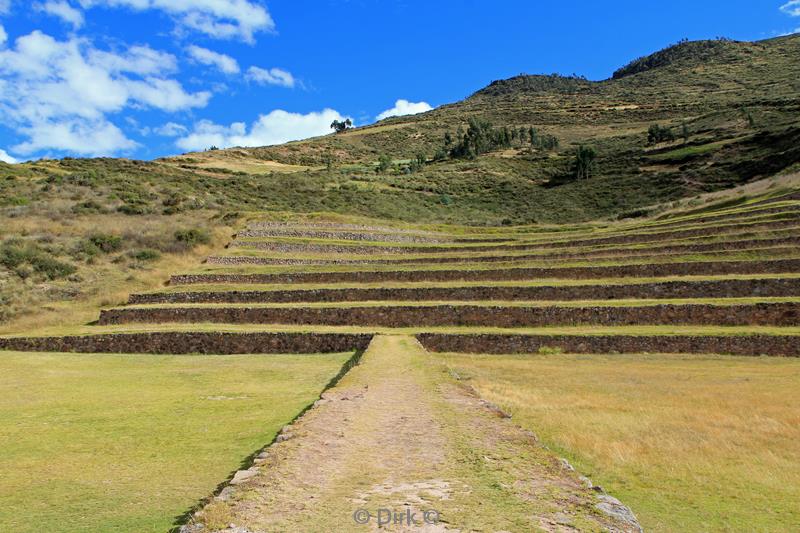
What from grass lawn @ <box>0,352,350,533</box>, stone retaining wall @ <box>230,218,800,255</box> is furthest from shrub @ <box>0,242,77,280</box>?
grass lawn @ <box>0,352,350,533</box>

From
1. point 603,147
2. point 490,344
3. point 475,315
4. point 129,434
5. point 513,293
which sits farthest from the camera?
point 603,147

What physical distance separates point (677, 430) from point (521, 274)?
17.5 metres

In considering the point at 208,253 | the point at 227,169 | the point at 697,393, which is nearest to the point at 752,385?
the point at 697,393

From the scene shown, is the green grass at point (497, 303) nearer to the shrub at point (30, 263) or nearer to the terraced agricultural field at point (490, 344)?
the terraced agricultural field at point (490, 344)

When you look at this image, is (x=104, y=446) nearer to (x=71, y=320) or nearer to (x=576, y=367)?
(x=576, y=367)

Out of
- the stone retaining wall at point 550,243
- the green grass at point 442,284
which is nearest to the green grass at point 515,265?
the green grass at point 442,284

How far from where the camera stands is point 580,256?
29.5 m

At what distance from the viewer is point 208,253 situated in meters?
34.7

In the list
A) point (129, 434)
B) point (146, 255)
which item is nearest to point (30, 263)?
point (146, 255)

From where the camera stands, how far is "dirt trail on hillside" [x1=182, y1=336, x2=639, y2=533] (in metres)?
4.68

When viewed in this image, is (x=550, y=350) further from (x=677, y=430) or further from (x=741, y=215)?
(x=741, y=215)

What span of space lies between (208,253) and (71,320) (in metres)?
10.4

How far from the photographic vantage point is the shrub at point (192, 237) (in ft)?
114

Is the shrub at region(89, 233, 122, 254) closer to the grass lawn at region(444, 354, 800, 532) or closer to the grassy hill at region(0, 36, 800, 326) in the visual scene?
the grassy hill at region(0, 36, 800, 326)
